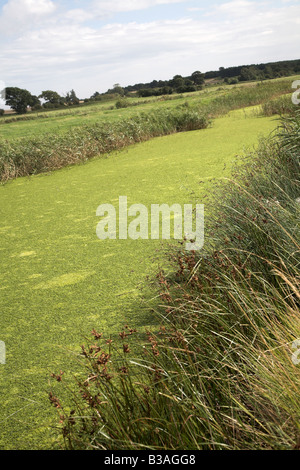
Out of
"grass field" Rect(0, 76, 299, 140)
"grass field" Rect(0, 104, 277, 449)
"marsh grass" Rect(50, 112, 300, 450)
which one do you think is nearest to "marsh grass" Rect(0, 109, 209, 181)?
"grass field" Rect(0, 104, 277, 449)

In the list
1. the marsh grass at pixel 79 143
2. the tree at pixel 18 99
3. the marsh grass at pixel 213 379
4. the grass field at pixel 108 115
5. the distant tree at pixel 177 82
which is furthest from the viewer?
the tree at pixel 18 99

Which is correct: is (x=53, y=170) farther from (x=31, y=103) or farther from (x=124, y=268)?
(x=31, y=103)

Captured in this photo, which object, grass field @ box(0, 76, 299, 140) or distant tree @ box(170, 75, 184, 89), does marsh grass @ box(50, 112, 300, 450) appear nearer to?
grass field @ box(0, 76, 299, 140)

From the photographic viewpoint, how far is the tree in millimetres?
A: 47838

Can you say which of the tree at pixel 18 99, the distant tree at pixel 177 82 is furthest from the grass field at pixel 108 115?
the tree at pixel 18 99

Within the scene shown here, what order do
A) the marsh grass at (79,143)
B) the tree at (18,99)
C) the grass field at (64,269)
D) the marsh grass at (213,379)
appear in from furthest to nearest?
the tree at (18,99) → the marsh grass at (79,143) → the grass field at (64,269) → the marsh grass at (213,379)

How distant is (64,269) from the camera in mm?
3465

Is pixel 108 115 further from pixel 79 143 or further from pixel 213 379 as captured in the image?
pixel 213 379

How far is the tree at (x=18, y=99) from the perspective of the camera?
4784cm

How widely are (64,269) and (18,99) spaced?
49574 millimetres

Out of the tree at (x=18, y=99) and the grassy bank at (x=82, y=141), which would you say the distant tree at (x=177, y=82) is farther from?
the grassy bank at (x=82, y=141)

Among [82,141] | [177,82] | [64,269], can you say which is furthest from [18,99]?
[64,269]

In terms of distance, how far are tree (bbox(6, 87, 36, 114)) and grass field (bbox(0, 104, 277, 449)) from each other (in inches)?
1713

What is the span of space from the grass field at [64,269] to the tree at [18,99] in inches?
1713
